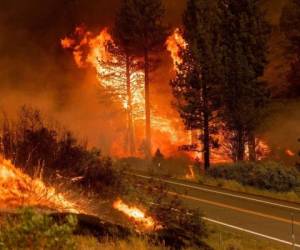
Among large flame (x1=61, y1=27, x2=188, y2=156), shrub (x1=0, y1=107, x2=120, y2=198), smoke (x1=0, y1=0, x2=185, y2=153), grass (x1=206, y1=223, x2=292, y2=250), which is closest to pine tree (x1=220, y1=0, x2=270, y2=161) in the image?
large flame (x1=61, y1=27, x2=188, y2=156)

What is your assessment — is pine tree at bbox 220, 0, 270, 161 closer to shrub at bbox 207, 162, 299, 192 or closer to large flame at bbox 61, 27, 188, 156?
shrub at bbox 207, 162, 299, 192

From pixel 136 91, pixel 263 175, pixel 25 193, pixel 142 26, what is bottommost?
pixel 25 193

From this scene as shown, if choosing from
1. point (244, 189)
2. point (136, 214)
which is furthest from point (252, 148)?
point (136, 214)

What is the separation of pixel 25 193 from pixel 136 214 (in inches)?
108

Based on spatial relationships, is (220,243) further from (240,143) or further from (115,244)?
(240,143)

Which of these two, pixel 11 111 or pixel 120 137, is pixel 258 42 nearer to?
pixel 120 137

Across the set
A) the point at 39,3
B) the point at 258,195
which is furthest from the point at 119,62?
the point at 39,3

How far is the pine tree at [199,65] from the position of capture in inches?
1291

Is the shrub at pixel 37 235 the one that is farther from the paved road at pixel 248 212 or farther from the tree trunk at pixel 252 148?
the tree trunk at pixel 252 148

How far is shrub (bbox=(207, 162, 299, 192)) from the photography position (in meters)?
23.9

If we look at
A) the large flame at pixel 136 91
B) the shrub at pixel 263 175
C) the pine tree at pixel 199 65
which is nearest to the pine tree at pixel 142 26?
the large flame at pixel 136 91

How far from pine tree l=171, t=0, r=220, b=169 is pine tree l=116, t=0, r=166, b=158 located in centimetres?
606

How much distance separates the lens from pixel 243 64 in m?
33.8

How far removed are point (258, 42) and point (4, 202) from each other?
88.7ft
